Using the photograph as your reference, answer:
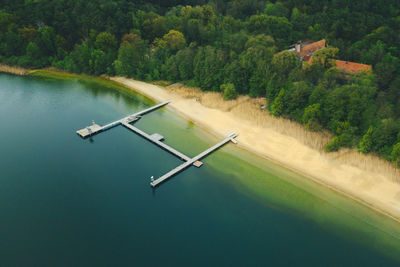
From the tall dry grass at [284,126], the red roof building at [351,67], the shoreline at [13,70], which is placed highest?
the red roof building at [351,67]

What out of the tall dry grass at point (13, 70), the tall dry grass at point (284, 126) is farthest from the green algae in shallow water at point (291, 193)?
the tall dry grass at point (13, 70)

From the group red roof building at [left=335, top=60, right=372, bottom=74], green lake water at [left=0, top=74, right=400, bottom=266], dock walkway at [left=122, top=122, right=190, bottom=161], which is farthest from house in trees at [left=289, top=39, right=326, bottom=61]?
dock walkway at [left=122, top=122, right=190, bottom=161]

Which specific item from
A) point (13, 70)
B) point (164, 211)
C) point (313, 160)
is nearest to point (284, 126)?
point (313, 160)

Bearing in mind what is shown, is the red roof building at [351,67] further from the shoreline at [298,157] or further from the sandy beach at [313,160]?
the sandy beach at [313,160]

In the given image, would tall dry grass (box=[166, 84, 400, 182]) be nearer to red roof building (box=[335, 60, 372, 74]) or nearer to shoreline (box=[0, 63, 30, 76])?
red roof building (box=[335, 60, 372, 74])

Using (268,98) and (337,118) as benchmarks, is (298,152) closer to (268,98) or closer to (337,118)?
(337,118)

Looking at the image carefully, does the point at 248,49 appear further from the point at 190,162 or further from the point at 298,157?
the point at 190,162
